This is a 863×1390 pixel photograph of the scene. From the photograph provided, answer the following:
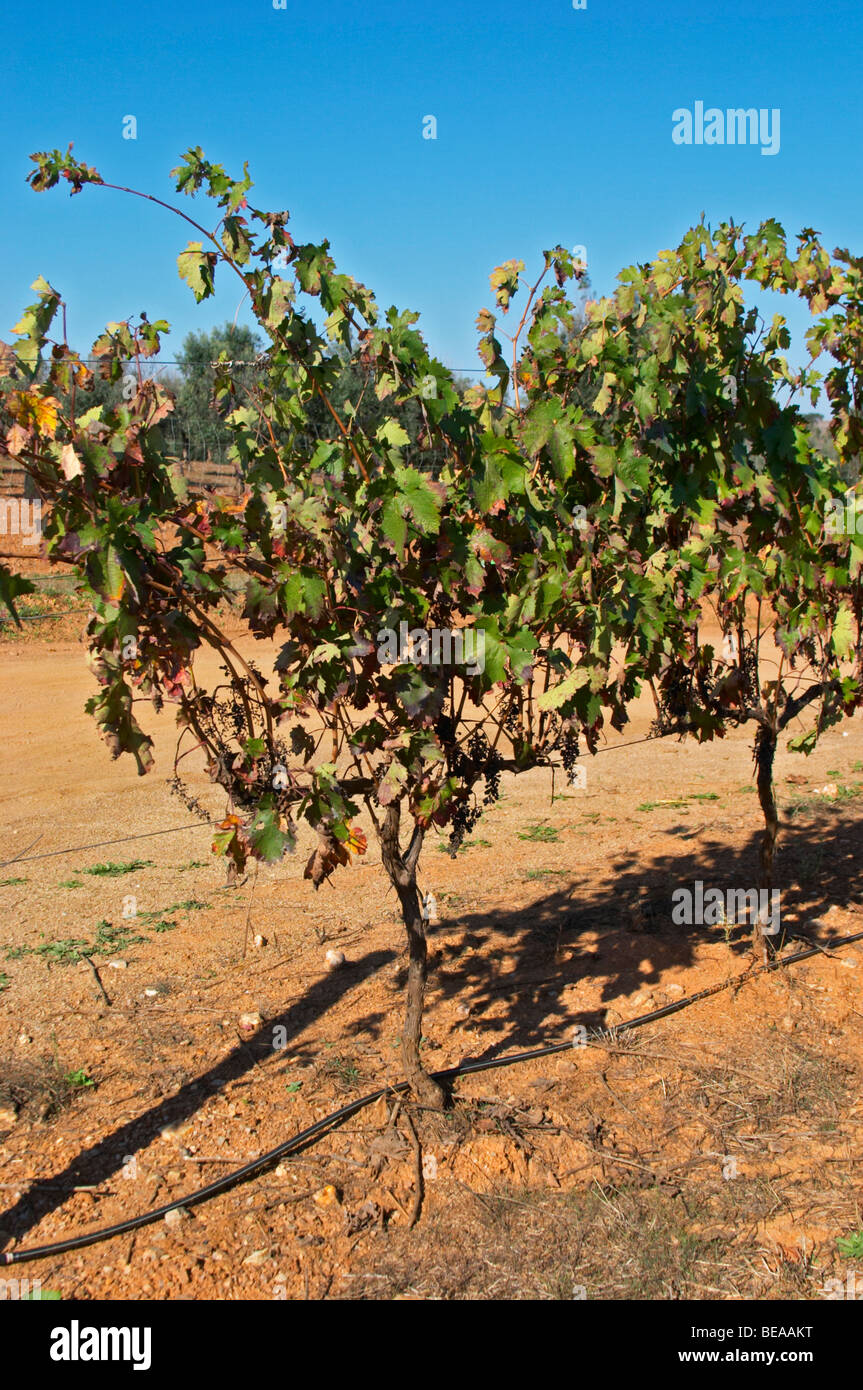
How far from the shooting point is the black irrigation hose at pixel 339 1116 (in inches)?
117

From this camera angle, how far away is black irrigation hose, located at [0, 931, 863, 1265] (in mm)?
2963

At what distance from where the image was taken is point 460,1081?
383 cm

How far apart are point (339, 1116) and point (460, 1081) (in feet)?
1.70

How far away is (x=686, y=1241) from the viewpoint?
2996mm

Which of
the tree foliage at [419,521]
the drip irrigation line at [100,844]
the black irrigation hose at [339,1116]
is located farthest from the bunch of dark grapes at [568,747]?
the drip irrigation line at [100,844]

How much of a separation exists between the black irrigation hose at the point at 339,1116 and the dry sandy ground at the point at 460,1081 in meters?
0.05

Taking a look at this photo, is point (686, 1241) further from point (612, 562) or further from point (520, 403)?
point (520, 403)

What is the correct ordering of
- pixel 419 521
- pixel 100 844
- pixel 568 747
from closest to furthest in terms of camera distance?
pixel 419 521, pixel 568 747, pixel 100 844

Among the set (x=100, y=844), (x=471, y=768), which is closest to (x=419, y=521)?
(x=471, y=768)

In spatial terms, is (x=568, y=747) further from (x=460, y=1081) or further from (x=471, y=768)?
(x=460, y=1081)

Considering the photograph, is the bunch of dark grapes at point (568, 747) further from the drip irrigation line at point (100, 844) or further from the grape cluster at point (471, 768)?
the drip irrigation line at point (100, 844)

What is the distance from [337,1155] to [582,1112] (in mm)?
877

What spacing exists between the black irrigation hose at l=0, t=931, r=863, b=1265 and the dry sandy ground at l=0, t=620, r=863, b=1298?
A: 0.05 m
